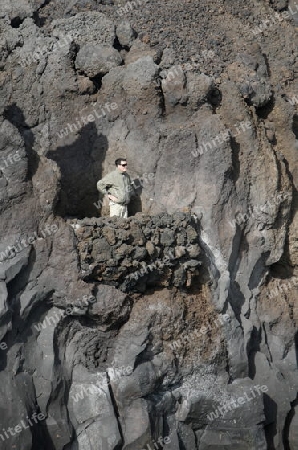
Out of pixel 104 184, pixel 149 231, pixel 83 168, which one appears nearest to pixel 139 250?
pixel 149 231

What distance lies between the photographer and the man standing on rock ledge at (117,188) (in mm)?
13105

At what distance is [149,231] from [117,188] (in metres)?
1.15

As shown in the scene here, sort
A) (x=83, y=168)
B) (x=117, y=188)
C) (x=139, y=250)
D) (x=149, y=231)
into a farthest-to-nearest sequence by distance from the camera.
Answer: (x=83, y=168) < (x=117, y=188) < (x=149, y=231) < (x=139, y=250)

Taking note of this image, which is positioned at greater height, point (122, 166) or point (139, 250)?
point (122, 166)

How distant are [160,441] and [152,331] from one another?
1829 millimetres

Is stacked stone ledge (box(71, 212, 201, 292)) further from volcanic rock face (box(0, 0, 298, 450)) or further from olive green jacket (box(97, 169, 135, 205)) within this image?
olive green jacket (box(97, 169, 135, 205))

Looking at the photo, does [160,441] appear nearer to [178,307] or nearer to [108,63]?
[178,307]

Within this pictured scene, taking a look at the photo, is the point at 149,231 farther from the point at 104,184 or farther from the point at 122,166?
the point at 122,166

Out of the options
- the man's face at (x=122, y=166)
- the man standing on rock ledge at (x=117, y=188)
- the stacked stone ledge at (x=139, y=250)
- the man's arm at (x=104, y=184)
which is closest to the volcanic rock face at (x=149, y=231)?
the stacked stone ledge at (x=139, y=250)

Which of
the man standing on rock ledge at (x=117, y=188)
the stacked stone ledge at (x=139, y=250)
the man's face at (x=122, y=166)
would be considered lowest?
the stacked stone ledge at (x=139, y=250)

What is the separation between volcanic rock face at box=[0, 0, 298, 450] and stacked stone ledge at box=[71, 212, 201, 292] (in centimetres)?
2

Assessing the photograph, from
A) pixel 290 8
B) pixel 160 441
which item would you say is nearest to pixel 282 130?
pixel 290 8

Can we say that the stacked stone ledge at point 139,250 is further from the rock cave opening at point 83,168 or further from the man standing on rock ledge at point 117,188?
the rock cave opening at point 83,168

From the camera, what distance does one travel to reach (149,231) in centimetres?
1247
